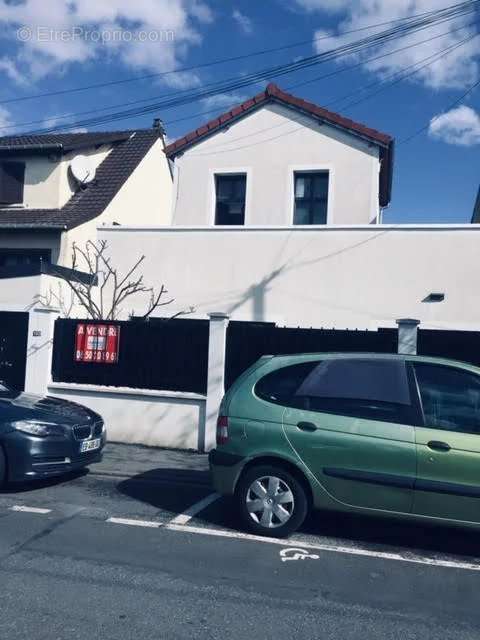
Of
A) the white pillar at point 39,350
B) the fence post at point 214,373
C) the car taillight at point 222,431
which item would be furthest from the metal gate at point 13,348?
the car taillight at point 222,431

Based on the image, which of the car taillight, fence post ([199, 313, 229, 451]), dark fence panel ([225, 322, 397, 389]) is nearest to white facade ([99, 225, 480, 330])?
dark fence panel ([225, 322, 397, 389])

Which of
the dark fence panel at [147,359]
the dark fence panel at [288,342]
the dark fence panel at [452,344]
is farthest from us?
the dark fence panel at [147,359]

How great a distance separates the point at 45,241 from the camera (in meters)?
13.9

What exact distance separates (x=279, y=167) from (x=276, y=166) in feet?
0.26

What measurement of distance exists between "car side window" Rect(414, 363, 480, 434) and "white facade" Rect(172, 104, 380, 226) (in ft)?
32.0

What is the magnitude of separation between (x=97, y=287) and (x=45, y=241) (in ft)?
5.46

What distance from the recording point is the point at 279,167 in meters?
15.3

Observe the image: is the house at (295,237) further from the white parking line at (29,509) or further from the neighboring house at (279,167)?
the white parking line at (29,509)

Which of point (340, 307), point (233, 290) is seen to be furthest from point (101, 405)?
point (340, 307)

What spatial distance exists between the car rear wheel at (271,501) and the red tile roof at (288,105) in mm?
11113

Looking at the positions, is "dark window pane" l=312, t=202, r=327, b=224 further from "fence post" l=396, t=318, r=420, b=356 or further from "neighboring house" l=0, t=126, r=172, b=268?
"fence post" l=396, t=318, r=420, b=356

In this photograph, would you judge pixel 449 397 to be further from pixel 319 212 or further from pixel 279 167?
pixel 279 167

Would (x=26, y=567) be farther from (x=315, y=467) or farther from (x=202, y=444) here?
(x=202, y=444)

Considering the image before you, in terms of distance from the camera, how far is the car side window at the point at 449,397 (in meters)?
5.20
